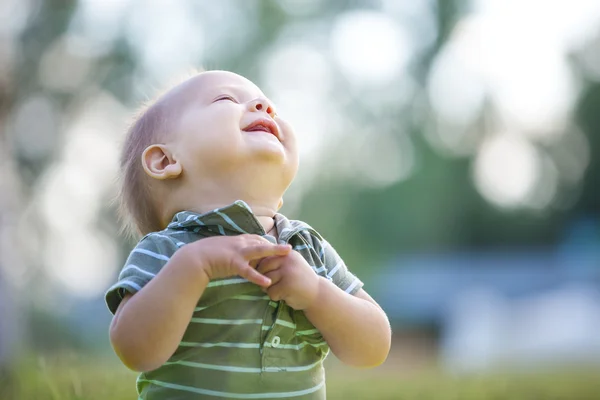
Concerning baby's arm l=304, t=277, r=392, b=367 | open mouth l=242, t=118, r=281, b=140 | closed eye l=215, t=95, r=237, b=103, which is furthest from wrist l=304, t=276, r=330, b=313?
closed eye l=215, t=95, r=237, b=103

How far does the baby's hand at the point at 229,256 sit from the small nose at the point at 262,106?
17.4 inches

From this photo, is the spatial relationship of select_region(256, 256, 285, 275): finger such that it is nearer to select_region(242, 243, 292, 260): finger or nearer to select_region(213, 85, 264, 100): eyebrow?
select_region(242, 243, 292, 260): finger

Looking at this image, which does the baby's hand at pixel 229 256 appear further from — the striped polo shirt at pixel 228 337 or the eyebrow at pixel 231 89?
the eyebrow at pixel 231 89

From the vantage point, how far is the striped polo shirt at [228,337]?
1.68 m

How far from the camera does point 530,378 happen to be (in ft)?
14.8

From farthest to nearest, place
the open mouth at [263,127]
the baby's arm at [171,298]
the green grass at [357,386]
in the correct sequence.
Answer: the green grass at [357,386] → the open mouth at [263,127] → the baby's arm at [171,298]

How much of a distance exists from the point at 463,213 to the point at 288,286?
26.1 metres

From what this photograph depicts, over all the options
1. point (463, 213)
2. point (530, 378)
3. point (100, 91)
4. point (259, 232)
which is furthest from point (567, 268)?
point (259, 232)

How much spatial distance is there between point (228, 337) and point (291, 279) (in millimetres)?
207

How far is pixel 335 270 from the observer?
193 cm

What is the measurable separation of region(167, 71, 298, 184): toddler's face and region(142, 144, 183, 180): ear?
0.10ft

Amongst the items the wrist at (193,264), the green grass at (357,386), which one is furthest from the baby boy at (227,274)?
the green grass at (357,386)

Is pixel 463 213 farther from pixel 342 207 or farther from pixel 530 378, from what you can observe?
pixel 530 378

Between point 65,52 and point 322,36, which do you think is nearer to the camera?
point 65,52
